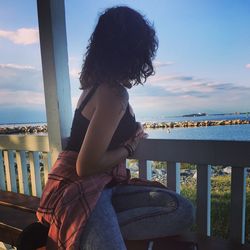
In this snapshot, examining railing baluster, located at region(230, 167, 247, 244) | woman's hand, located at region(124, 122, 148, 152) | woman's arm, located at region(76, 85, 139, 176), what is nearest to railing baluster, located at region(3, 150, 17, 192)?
woman's hand, located at region(124, 122, 148, 152)

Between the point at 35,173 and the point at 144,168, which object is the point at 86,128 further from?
the point at 35,173

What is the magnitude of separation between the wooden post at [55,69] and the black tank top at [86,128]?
0.78 m

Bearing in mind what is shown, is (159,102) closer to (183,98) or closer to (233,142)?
(183,98)

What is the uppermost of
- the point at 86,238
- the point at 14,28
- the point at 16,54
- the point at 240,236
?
the point at 14,28

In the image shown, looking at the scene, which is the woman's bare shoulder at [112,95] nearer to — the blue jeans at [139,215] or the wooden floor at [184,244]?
the blue jeans at [139,215]

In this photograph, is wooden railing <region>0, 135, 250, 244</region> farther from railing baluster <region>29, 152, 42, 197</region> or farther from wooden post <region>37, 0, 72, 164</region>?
railing baluster <region>29, 152, 42, 197</region>

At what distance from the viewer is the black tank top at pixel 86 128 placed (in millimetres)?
1064

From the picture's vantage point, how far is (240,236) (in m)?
1.42

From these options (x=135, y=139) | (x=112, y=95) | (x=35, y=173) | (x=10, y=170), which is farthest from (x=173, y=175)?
(x=10, y=170)

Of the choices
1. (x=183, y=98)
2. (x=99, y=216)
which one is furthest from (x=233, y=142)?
(x=183, y=98)

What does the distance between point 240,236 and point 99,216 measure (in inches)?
35.1

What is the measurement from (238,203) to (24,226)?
123 centimetres

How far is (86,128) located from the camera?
3.48ft

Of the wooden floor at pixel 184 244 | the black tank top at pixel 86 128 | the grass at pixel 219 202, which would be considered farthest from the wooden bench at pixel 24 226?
the grass at pixel 219 202
